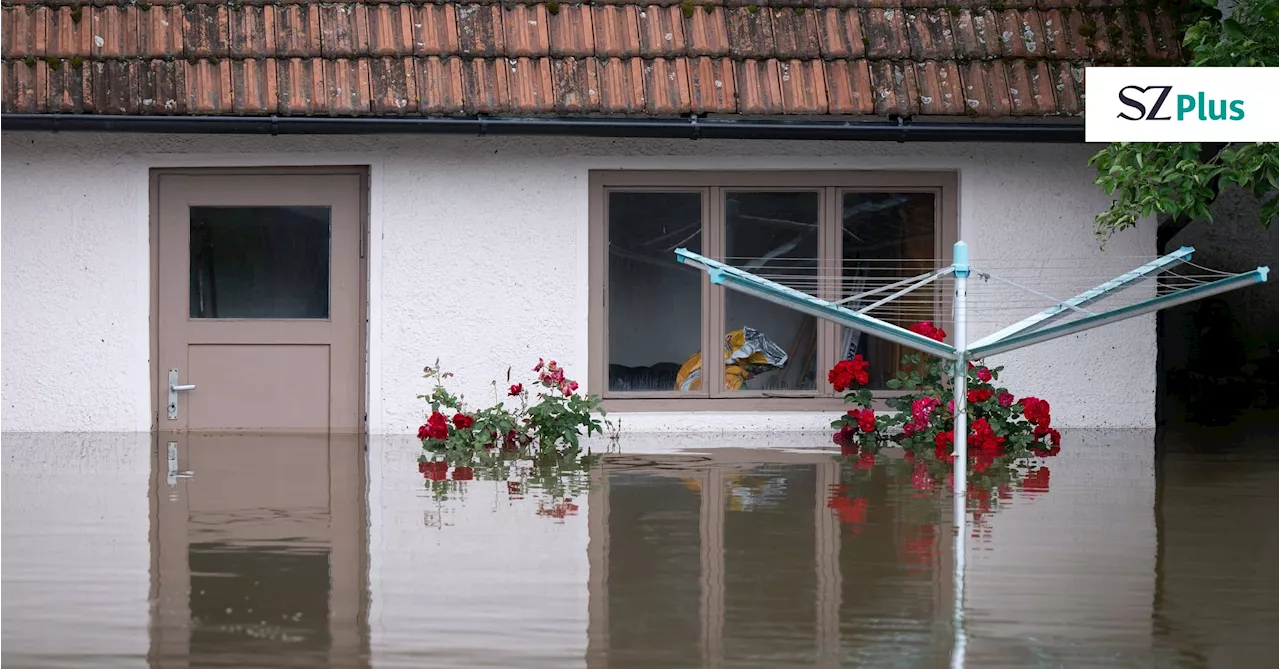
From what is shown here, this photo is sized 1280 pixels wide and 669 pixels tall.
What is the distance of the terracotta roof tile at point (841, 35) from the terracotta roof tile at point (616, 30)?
3.73 feet

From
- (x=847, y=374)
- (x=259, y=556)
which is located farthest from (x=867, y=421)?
(x=259, y=556)

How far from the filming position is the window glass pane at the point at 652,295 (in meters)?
11.3

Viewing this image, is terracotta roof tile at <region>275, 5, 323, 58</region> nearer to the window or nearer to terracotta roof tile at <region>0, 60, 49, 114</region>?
terracotta roof tile at <region>0, 60, 49, 114</region>

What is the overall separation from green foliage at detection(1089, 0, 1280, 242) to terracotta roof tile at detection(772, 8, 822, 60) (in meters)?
1.87

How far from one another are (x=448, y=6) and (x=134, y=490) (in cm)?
382

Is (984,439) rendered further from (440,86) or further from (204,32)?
(204,32)

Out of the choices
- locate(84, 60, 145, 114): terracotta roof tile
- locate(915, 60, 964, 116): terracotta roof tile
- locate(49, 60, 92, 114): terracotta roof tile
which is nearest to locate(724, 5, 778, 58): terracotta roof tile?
locate(915, 60, 964, 116): terracotta roof tile

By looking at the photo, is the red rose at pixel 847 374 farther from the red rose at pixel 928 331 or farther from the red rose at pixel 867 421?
the red rose at pixel 928 331

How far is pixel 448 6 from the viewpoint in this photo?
10945 millimetres

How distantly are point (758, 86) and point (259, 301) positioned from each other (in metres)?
3.39

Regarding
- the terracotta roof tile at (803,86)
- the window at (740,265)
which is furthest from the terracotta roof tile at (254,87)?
the terracotta roof tile at (803,86)

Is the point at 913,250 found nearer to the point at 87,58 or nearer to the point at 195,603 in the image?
the point at 87,58

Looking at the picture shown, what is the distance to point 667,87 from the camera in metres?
10.7

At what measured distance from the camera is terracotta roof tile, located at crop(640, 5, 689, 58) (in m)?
10.8
